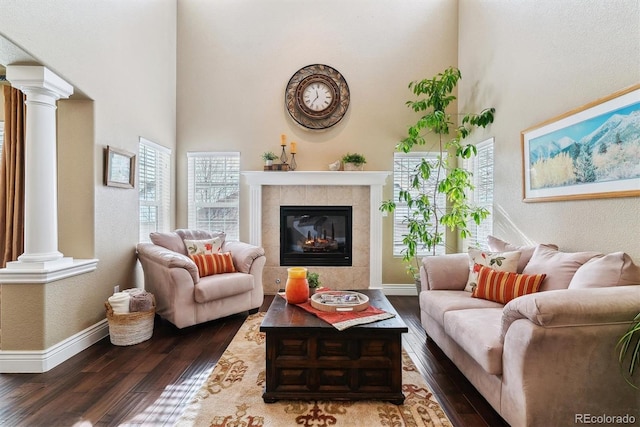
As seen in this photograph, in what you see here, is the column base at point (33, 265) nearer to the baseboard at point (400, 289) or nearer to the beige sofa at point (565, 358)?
the beige sofa at point (565, 358)

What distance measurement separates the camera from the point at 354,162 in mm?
4258

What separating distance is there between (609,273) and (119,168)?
398cm

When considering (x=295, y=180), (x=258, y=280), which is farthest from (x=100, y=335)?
(x=295, y=180)

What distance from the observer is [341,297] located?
2264 mm

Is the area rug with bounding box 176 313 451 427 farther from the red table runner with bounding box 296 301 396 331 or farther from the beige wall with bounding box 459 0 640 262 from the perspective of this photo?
the beige wall with bounding box 459 0 640 262

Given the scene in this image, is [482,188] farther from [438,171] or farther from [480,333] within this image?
[480,333]

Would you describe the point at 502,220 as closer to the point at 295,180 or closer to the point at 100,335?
the point at 295,180

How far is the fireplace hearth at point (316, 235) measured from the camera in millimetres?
4418

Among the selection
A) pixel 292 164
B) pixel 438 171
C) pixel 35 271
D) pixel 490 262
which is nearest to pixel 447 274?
pixel 490 262

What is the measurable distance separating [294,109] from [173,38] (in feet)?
6.37

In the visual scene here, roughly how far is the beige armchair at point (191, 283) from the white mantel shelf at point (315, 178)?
3.32 feet

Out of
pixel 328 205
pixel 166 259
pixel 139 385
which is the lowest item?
pixel 139 385

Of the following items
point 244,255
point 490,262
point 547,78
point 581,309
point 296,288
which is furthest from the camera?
point 244,255

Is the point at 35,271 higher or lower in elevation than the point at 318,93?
lower
